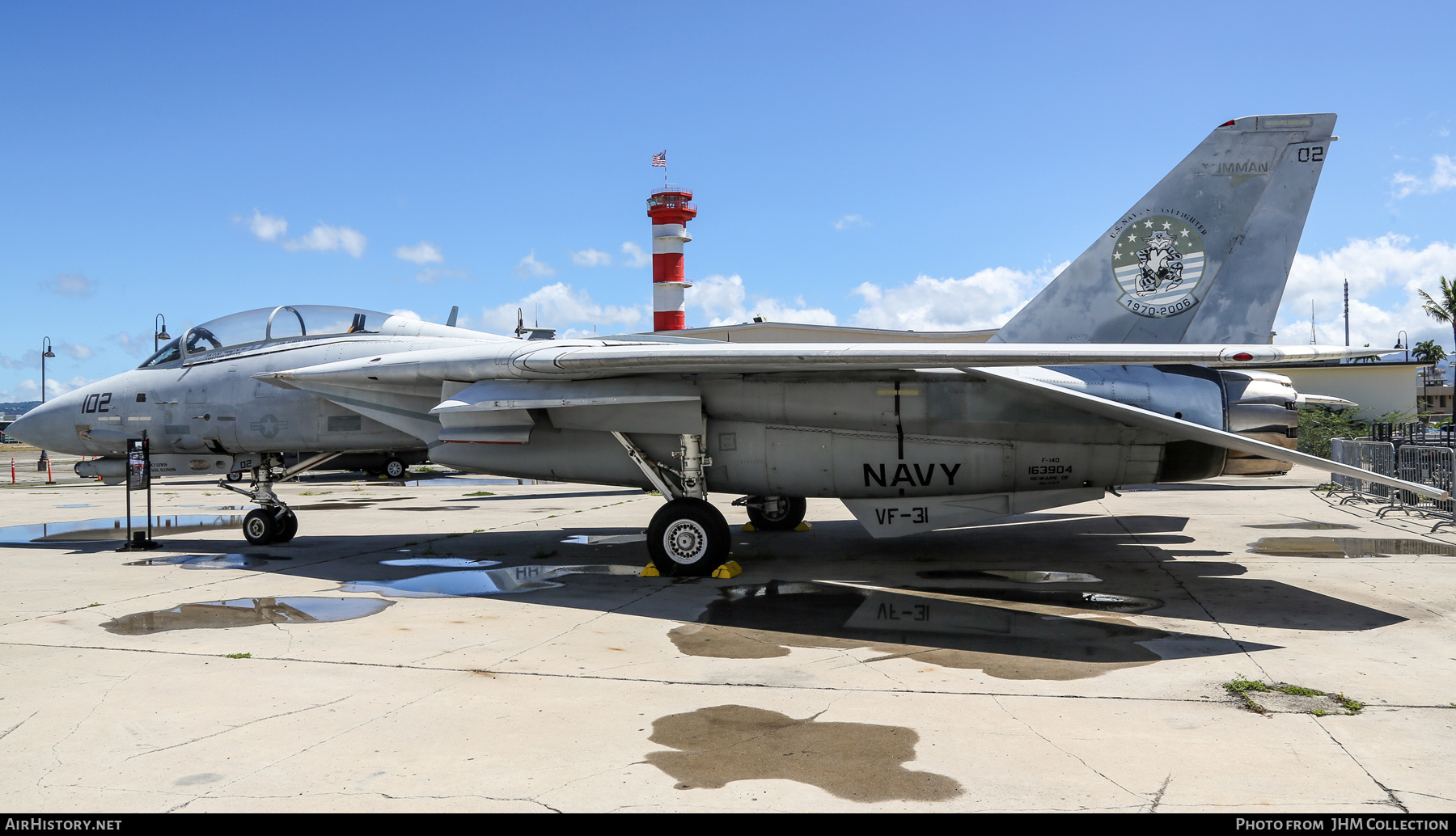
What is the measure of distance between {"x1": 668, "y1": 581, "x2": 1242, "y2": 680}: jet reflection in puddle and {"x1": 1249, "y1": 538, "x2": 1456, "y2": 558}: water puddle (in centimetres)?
456

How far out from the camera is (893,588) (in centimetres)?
868

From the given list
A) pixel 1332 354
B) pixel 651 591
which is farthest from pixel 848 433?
pixel 1332 354

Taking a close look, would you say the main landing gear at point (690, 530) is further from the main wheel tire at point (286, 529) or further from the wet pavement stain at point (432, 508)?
the wet pavement stain at point (432, 508)

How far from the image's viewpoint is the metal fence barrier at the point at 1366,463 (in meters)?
15.6

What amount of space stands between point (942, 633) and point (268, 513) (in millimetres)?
9510

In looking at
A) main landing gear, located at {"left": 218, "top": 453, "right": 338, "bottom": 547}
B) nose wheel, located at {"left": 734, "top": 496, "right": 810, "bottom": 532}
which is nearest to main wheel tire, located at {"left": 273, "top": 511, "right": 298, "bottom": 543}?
main landing gear, located at {"left": 218, "top": 453, "right": 338, "bottom": 547}

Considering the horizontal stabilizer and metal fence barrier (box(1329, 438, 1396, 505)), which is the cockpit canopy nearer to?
the horizontal stabilizer

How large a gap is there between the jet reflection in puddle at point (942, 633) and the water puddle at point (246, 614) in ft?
9.89

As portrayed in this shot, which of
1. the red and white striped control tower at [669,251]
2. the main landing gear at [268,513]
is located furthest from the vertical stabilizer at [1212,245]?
the red and white striped control tower at [669,251]

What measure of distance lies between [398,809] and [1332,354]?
7.29 meters

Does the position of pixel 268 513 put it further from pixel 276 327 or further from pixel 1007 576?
pixel 1007 576

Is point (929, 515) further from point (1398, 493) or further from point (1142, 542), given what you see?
point (1398, 493)

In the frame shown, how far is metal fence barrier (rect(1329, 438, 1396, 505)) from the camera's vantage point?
15.6m

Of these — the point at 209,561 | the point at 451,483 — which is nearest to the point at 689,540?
the point at 209,561
